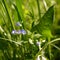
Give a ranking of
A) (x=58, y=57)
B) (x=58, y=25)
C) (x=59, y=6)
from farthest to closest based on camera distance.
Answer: (x=59, y=6)
(x=58, y=25)
(x=58, y=57)

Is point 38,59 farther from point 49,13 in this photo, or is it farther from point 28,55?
point 49,13

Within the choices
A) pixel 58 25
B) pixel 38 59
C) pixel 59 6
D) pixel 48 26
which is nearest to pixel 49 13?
pixel 48 26

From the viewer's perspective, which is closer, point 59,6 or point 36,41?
point 36,41

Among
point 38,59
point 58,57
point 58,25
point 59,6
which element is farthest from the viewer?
point 59,6

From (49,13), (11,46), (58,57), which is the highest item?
(49,13)

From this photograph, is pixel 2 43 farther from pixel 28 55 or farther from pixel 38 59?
pixel 38 59

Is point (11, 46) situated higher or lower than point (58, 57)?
higher
